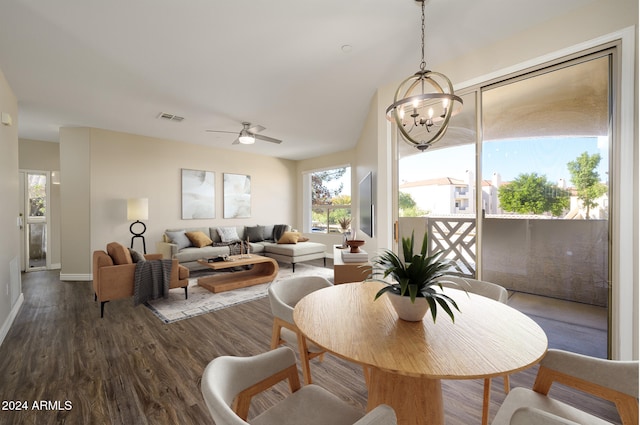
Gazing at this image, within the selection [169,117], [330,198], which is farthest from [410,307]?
[330,198]

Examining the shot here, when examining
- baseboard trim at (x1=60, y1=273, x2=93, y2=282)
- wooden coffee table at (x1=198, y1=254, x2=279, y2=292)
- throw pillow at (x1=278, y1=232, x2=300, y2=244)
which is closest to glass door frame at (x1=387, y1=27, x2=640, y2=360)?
wooden coffee table at (x1=198, y1=254, x2=279, y2=292)

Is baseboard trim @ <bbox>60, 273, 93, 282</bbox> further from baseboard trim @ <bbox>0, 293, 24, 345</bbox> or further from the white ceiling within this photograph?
the white ceiling

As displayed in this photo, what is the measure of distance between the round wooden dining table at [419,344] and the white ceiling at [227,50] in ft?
6.55

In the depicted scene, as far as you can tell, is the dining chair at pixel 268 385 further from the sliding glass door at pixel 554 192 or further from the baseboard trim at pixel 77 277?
the baseboard trim at pixel 77 277

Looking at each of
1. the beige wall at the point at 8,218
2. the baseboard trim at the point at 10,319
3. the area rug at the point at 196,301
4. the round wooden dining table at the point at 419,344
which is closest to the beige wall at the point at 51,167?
the baseboard trim at the point at 10,319

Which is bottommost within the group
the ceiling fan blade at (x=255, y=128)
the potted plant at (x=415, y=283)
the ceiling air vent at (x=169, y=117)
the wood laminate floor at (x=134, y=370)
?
the wood laminate floor at (x=134, y=370)

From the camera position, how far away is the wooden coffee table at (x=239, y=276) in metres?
4.07

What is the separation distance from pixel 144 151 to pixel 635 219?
6.58 metres

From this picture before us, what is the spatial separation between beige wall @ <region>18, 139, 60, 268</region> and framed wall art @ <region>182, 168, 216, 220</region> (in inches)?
103

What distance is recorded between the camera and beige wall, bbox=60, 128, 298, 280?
15.3 ft

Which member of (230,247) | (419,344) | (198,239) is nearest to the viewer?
(419,344)

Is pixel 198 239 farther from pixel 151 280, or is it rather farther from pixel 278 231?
pixel 151 280

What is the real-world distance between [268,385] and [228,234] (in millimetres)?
5224

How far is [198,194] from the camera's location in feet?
19.5
